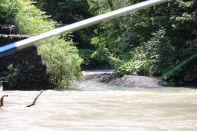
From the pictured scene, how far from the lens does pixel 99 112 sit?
480 inches

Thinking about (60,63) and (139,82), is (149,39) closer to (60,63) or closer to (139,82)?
(139,82)

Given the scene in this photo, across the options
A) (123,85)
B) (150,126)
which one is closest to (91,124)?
(150,126)

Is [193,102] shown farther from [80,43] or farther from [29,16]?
[80,43]

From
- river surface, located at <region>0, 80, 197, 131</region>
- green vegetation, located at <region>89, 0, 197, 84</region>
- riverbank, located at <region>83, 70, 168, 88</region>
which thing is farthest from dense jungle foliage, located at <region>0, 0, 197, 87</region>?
river surface, located at <region>0, 80, 197, 131</region>

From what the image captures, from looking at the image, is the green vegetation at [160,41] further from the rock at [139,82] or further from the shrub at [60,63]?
the shrub at [60,63]

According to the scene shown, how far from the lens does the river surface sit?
1009 centimetres

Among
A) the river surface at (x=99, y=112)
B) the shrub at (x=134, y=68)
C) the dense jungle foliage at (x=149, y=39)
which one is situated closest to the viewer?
the river surface at (x=99, y=112)

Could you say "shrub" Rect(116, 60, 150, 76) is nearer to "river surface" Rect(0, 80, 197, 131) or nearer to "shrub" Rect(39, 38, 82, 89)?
"shrub" Rect(39, 38, 82, 89)

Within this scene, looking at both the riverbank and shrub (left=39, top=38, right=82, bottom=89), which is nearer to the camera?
shrub (left=39, top=38, right=82, bottom=89)

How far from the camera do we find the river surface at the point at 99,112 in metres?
10.1

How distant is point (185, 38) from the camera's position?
22.8m

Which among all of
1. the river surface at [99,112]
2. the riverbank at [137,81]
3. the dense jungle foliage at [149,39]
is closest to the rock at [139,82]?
the riverbank at [137,81]

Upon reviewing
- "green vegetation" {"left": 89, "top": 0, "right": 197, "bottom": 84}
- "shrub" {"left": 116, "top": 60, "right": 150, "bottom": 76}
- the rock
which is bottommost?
the rock

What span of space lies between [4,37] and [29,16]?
528 centimetres
